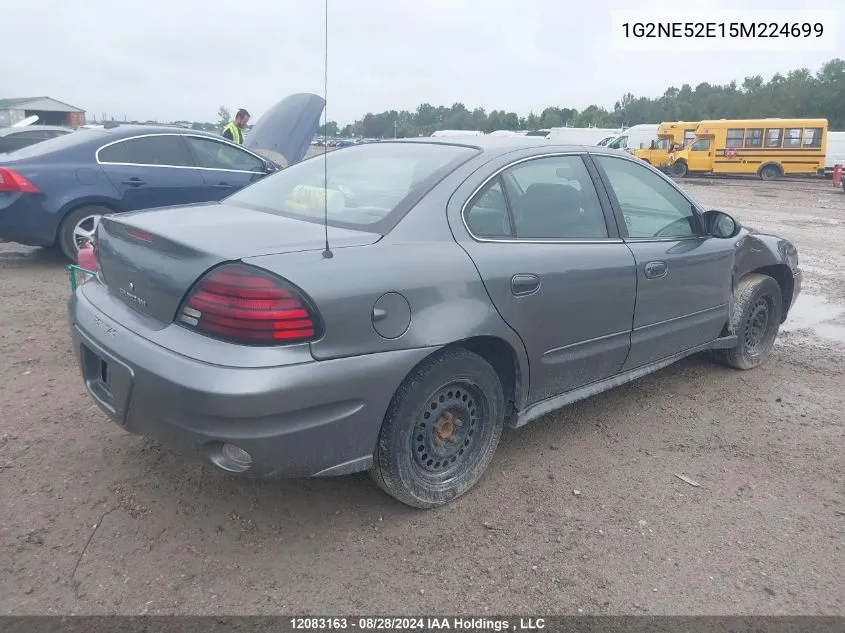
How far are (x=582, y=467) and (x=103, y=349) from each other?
2.22 meters

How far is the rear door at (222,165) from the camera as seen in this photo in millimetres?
7410

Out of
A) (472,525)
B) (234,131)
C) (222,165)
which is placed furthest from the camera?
(234,131)

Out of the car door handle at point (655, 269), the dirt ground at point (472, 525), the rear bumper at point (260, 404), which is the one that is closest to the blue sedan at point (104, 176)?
the dirt ground at point (472, 525)

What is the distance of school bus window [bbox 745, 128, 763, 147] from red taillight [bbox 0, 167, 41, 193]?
90.5ft

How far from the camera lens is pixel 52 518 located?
8.86 ft

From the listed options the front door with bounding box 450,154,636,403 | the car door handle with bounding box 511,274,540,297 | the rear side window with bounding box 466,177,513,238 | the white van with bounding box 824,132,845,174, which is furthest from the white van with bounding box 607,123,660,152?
the car door handle with bounding box 511,274,540,297

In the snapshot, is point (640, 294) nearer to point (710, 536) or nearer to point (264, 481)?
point (710, 536)

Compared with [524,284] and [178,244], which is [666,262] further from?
[178,244]

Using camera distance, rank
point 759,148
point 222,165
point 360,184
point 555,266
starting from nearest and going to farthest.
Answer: point 555,266
point 360,184
point 222,165
point 759,148

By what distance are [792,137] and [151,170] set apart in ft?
88.7

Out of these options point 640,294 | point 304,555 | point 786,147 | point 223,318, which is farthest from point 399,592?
point 786,147

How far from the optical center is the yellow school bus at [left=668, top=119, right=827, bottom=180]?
26.7 m

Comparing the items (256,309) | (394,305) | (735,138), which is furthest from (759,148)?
(256,309)

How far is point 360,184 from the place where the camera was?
10.5 feet
